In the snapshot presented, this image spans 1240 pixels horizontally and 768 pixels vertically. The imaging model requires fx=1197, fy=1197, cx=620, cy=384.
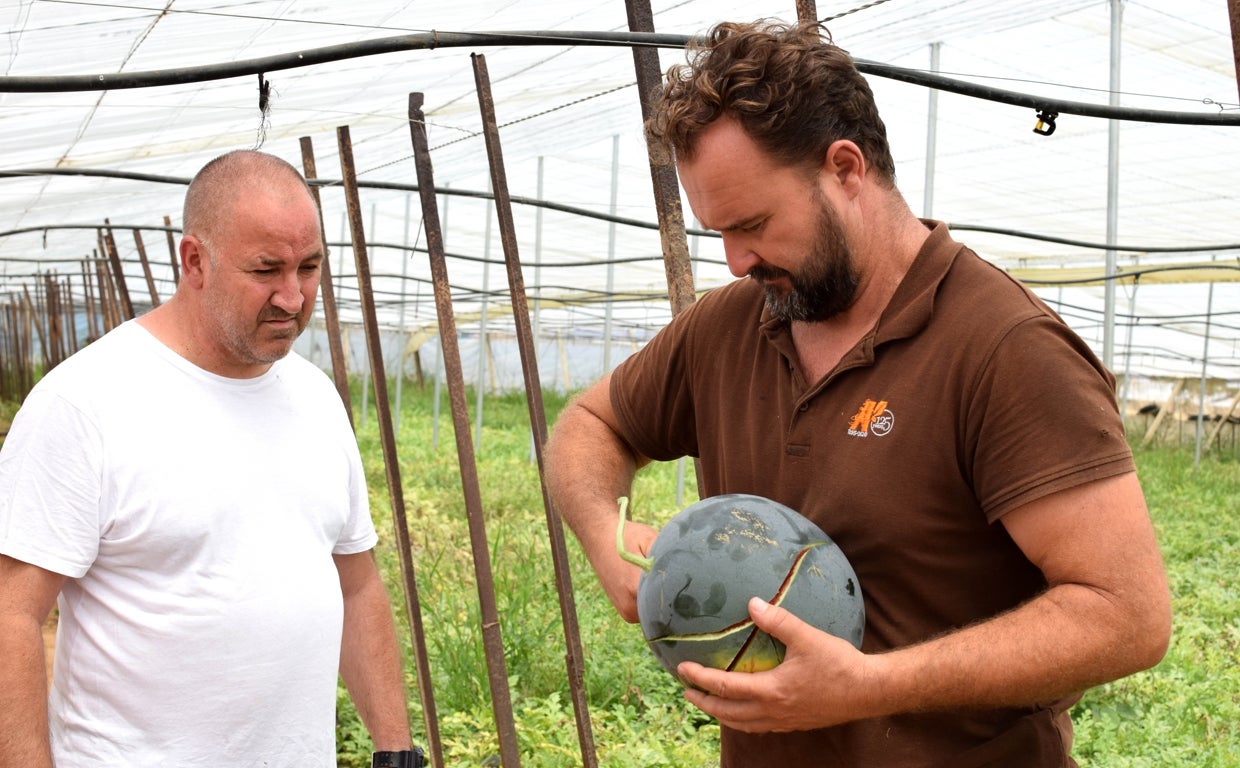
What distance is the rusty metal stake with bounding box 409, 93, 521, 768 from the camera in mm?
3443

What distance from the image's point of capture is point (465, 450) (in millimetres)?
3602

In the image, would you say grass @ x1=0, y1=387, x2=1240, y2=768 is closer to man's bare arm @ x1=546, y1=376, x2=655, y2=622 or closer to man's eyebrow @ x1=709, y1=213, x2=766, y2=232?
man's bare arm @ x1=546, y1=376, x2=655, y2=622

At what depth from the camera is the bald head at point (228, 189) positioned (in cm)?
220

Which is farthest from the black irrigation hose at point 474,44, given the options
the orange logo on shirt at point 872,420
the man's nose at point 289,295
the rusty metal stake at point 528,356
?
the orange logo on shirt at point 872,420

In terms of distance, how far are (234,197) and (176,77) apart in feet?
2.36

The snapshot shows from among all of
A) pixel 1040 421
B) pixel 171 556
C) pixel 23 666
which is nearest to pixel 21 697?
pixel 23 666

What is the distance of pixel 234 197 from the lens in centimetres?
220

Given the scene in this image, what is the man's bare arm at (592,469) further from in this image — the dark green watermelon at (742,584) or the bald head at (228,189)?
the bald head at (228,189)

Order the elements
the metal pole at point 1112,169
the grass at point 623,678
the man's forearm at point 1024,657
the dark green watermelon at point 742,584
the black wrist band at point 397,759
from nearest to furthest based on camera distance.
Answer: the man's forearm at point 1024,657
the dark green watermelon at point 742,584
the black wrist band at point 397,759
the grass at point 623,678
the metal pole at point 1112,169

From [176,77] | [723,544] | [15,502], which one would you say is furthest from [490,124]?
[723,544]

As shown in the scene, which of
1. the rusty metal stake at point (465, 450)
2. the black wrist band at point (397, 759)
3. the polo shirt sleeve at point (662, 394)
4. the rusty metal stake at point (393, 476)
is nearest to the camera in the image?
the polo shirt sleeve at point (662, 394)

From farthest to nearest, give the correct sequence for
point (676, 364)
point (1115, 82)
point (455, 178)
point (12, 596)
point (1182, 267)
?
point (455, 178)
point (1182, 267)
point (1115, 82)
point (676, 364)
point (12, 596)

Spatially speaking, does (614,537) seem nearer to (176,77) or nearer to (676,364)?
(676,364)

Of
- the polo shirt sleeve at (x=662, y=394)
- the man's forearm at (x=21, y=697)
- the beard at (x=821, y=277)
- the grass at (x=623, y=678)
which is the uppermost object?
the beard at (x=821, y=277)
